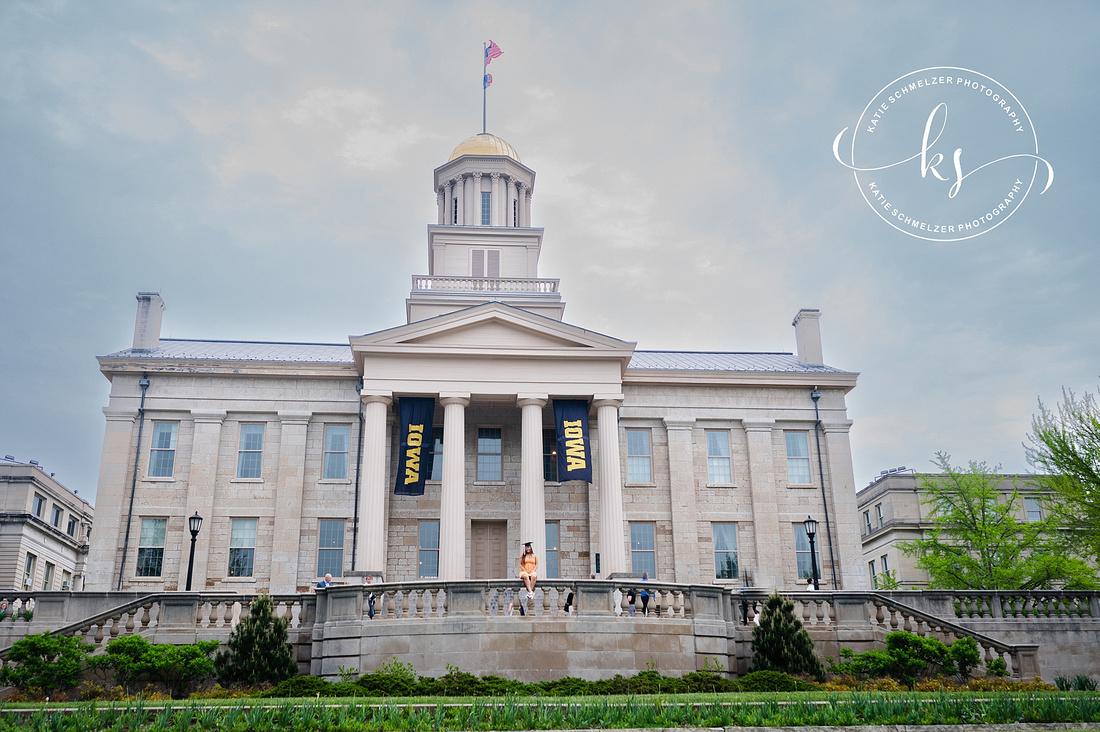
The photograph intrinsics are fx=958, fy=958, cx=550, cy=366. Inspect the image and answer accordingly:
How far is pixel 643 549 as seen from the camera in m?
39.8

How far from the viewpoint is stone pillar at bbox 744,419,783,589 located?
3956 cm

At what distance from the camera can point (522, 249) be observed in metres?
50.1

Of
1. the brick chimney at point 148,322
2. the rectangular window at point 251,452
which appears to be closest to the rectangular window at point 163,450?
the rectangular window at point 251,452

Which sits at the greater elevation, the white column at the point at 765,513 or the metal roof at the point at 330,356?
the metal roof at the point at 330,356

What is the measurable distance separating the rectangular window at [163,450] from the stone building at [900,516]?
44.7 metres

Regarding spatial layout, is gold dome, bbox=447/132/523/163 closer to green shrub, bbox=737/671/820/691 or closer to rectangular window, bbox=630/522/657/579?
rectangular window, bbox=630/522/657/579

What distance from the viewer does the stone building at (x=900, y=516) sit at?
6450cm

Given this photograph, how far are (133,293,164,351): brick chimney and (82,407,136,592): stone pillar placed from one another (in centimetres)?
449

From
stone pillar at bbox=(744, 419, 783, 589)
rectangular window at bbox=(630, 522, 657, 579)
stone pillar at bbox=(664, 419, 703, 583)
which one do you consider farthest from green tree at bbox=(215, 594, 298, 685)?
stone pillar at bbox=(744, 419, 783, 589)

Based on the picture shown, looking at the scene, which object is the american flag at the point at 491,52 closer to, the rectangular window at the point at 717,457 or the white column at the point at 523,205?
the white column at the point at 523,205

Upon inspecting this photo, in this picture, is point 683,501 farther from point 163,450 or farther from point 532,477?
point 163,450

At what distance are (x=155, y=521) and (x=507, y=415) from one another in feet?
48.5

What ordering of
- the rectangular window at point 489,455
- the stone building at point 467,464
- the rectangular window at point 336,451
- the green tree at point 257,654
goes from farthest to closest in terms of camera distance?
the rectangular window at point 489,455, the rectangular window at point 336,451, the stone building at point 467,464, the green tree at point 257,654

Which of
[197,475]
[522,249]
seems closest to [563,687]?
[197,475]
